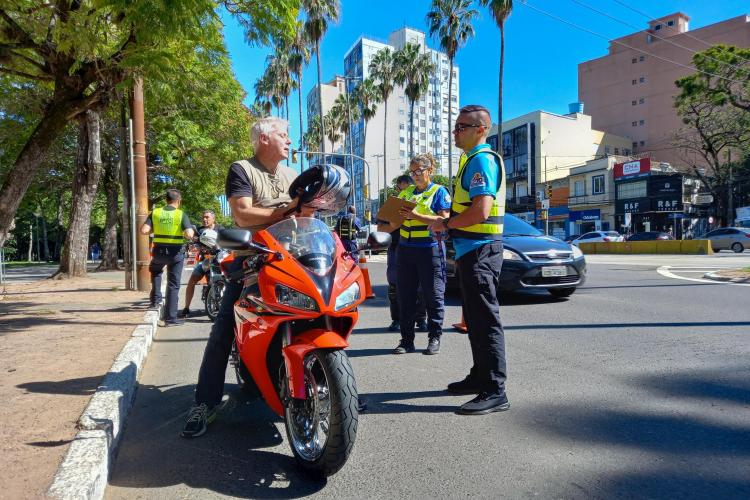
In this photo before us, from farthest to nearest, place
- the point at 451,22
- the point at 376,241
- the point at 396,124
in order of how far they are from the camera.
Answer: the point at 396,124
the point at 451,22
the point at 376,241

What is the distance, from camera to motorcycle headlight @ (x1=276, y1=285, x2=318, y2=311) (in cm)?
251

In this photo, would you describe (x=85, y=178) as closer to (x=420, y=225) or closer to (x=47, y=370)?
(x=47, y=370)

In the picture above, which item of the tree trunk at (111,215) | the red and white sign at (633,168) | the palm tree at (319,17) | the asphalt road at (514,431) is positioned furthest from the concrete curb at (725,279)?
the red and white sign at (633,168)

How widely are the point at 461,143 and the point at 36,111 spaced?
14300mm

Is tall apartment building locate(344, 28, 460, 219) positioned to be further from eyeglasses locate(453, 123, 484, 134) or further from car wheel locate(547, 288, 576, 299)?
eyeglasses locate(453, 123, 484, 134)

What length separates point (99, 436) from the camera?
2.79 meters

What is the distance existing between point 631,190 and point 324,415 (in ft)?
154

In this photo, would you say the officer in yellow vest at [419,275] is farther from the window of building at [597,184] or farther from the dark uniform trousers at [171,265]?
the window of building at [597,184]

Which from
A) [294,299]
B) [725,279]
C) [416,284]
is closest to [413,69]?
[725,279]

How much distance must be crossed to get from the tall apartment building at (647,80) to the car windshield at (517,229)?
5472cm

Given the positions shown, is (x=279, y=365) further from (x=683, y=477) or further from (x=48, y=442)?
(x=683, y=477)

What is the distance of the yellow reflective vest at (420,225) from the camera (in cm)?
509

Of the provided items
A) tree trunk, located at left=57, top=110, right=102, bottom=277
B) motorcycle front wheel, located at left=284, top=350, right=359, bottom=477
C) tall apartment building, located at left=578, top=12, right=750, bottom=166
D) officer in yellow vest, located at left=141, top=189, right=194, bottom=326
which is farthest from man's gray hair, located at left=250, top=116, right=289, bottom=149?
tall apartment building, located at left=578, top=12, right=750, bottom=166

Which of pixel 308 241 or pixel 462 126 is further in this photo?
pixel 462 126
